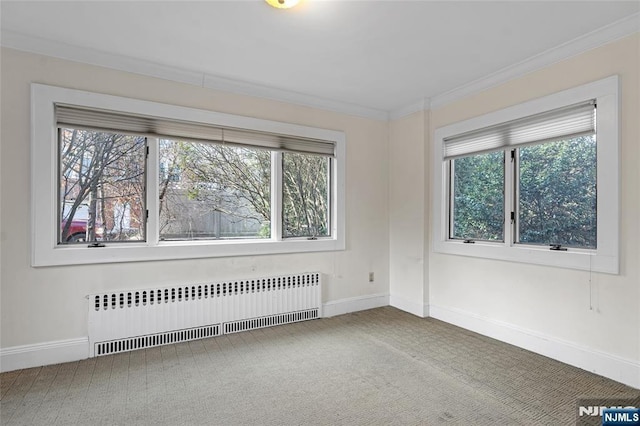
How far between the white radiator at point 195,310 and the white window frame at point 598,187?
76.3 inches

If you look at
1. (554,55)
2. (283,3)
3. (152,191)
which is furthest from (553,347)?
(152,191)

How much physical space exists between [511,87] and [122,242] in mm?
3937

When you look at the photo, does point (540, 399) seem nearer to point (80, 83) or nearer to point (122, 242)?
point (122, 242)

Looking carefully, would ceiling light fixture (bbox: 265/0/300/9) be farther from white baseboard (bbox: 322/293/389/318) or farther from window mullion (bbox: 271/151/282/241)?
white baseboard (bbox: 322/293/389/318)

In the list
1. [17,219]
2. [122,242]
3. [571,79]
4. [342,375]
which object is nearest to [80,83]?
[17,219]

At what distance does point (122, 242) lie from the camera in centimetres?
304

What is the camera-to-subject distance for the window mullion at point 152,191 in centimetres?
313

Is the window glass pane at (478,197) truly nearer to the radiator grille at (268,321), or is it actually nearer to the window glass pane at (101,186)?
the radiator grille at (268,321)

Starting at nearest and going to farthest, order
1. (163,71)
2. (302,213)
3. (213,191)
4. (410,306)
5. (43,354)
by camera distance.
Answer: (43,354)
(163,71)
(213,191)
(302,213)
(410,306)

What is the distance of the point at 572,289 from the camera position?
8.78 feet

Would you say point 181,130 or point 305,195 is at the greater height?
point 181,130

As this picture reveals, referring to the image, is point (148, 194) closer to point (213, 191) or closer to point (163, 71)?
point (213, 191)

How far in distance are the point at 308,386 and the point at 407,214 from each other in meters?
2.50

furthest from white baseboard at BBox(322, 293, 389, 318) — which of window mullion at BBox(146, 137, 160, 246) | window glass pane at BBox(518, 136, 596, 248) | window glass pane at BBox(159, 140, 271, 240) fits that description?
window mullion at BBox(146, 137, 160, 246)
